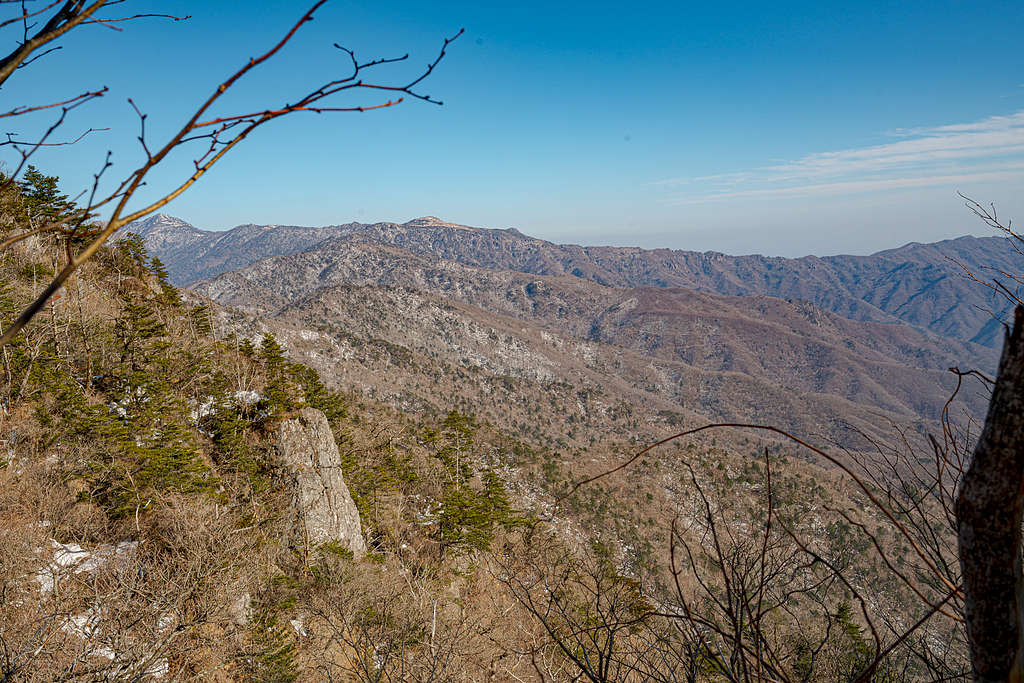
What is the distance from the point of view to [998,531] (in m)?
1.10

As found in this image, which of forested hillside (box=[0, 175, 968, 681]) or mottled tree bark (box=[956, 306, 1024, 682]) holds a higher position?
mottled tree bark (box=[956, 306, 1024, 682])

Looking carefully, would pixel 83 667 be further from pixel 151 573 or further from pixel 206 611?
pixel 151 573

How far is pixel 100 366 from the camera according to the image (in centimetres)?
1650

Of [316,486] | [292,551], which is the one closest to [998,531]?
[292,551]

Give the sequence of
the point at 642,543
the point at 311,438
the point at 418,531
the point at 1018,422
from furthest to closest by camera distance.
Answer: the point at 642,543 < the point at 418,531 < the point at 311,438 < the point at 1018,422

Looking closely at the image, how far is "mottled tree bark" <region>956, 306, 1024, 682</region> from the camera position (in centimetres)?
104

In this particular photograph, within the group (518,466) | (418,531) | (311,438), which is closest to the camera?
(311,438)

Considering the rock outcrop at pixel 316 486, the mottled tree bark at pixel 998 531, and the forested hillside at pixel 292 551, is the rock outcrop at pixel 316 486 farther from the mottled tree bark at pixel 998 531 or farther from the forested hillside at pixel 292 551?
the mottled tree bark at pixel 998 531

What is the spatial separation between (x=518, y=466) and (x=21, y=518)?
152 ft

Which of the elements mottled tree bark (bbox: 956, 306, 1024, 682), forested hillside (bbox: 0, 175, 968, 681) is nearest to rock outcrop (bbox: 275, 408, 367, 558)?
forested hillside (bbox: 0, 175, 968, 681)

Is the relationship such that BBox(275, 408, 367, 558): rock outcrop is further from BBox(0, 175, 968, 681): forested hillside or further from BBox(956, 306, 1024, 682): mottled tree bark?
BBox(956, 306, 1024, 682): mottled tree bark

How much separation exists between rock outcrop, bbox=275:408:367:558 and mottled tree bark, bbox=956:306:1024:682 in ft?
62.8

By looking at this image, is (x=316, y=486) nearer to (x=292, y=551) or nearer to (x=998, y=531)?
(x=292, y=551)

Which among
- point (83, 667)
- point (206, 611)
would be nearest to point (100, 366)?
point (206, 611)
